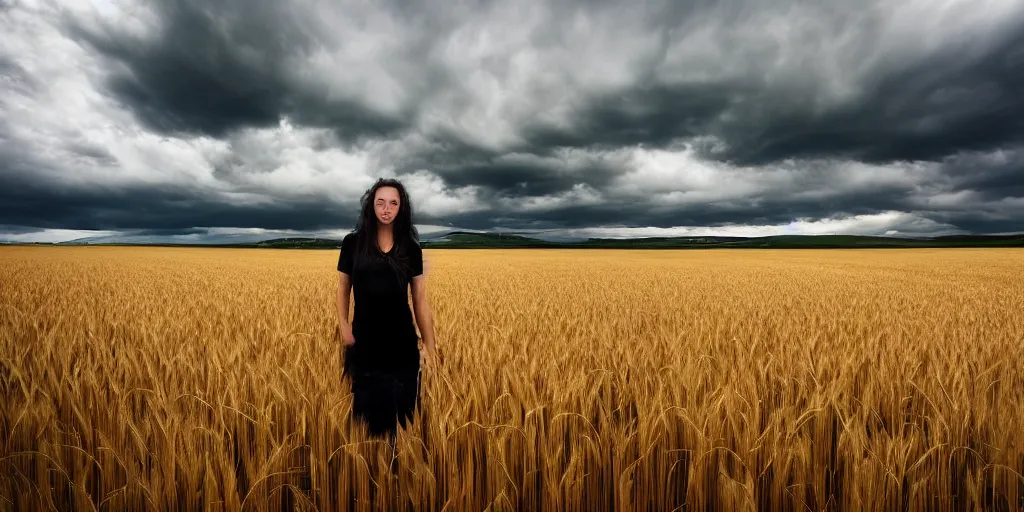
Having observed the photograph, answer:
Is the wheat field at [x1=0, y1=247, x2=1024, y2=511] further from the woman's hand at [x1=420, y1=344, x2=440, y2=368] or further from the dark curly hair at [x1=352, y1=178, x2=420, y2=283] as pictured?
the dark curly hair at [x1=352, y1=178, x2=420, y2=283]

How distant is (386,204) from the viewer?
2.88 meters

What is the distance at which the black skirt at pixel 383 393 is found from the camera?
98.3 inches

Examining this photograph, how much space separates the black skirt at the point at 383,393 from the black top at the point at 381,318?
0.7 inches

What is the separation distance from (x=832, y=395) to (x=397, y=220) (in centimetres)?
279

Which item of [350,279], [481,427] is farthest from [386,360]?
[481,427]

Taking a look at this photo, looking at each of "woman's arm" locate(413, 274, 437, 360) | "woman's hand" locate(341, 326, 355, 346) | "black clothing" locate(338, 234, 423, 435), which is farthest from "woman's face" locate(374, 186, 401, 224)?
"woman's hand" locate(341, 326, 355, 346)

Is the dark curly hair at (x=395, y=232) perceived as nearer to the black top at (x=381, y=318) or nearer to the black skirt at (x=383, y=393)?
the black top at (x=381, y=318)

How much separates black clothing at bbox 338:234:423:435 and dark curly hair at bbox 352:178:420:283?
0.06 feet

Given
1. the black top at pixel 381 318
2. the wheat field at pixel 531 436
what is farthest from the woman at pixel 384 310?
the wheat field at pixel 531 436

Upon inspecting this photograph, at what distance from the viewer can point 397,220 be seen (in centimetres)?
A: 301

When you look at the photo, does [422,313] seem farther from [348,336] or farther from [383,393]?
[383,393]

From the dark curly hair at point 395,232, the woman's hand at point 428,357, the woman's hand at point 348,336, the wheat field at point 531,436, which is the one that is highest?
the dark curly hair at point 395,232

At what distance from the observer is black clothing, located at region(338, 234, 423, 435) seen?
263cm

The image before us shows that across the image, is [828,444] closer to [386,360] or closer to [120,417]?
[386,360]
